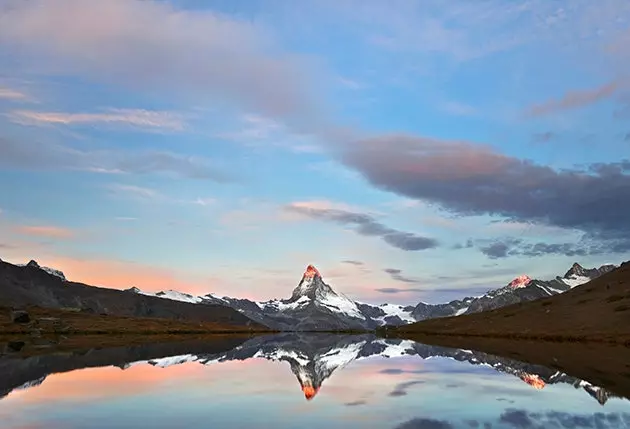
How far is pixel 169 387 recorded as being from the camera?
4372 centimetres

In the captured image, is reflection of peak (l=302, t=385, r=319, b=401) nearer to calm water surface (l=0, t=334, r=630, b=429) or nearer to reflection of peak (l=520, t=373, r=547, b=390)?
calm water surface (l=0, t=334, r=630, b=429)

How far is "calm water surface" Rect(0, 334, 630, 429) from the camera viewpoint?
93.7 feet

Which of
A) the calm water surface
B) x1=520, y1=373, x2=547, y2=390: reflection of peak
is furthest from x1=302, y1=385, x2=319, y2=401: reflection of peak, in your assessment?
x1=520, y1=373, x2=547, y2=390: reflection of peak

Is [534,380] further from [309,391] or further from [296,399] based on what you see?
[296,399]

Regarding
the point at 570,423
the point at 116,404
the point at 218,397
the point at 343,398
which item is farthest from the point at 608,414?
the point at 116,404

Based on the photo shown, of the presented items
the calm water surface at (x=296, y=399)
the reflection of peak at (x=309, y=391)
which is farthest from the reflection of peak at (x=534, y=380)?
the reflection of peak at (x=309, y=391)

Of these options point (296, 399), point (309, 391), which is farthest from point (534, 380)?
point (296, 399)

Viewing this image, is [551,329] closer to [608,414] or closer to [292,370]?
[292,370]

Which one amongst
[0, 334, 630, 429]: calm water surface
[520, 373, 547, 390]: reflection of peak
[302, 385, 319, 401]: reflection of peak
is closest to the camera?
[0, 334, 630, 429]: calm water surface

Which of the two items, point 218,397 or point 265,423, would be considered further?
Answer: point 218,397

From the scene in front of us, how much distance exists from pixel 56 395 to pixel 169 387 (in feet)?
27.9

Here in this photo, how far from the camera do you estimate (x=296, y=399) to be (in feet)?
122

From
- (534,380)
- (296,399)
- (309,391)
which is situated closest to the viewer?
(296,399)

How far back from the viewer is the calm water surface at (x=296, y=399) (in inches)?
1124
